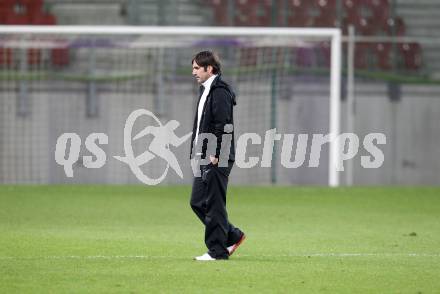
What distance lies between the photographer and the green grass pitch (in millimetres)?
8000

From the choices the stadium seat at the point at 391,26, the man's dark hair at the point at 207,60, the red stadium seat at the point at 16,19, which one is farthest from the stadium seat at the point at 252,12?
the man's dark hair at the point at 207,60

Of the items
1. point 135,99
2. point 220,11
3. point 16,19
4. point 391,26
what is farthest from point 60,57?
point 391,26

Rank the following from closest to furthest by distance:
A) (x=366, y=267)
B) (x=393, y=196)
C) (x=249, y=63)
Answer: (x=366, y=267), (x=393, y=196), (x=249, y=63)

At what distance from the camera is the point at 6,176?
66.9 ft

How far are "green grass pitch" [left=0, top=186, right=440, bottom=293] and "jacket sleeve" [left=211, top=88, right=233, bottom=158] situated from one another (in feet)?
3.51

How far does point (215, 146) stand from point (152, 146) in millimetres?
11237

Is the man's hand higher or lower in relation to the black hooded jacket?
lower

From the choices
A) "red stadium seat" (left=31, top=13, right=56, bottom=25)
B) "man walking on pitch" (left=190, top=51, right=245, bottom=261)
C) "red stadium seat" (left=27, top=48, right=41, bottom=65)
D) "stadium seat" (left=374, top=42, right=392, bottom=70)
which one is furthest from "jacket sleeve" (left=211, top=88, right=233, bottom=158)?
"stadium seat" (left=374, top=42, right=392, bottom=70)

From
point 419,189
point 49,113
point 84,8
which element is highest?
point 84,8

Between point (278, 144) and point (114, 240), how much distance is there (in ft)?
34.1

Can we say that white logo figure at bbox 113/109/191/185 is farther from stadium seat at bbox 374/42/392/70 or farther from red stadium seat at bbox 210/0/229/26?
stadium seat at bbox 374/42/392/70

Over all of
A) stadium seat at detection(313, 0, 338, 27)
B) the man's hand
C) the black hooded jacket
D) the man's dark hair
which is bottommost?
the man's hand

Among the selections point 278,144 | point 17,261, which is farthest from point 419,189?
point 17,261

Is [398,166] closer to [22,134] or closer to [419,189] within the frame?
[419,189]
